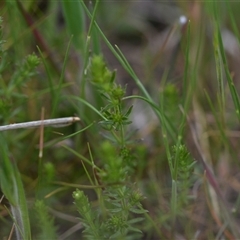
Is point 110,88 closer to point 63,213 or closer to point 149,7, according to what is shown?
point 63,213

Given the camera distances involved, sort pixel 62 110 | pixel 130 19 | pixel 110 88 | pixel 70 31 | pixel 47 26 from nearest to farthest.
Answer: pixel 110 88
pixel 70 31
pixel 62 110
pixel 47 26
pixel 130 19

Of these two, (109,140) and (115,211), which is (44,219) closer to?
(115,211)

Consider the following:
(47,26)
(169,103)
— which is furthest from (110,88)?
(47,26)

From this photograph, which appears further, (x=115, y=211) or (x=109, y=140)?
(x=109, y=140)

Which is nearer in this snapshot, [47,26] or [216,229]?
[216,229]

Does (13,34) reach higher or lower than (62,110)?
higher

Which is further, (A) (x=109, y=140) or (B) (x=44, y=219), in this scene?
(A) (x=109, y=140)

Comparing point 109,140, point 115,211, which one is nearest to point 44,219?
point 115,211

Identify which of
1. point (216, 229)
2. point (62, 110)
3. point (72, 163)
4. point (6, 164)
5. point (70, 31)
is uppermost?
point (70, 31)
